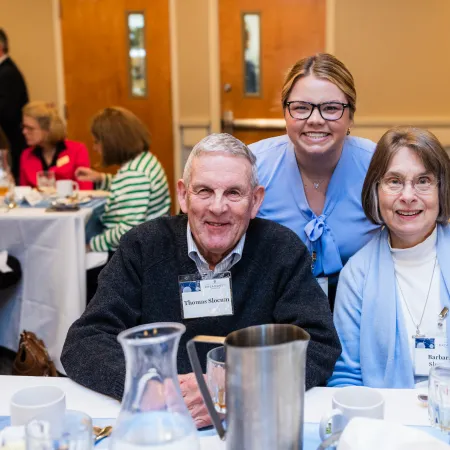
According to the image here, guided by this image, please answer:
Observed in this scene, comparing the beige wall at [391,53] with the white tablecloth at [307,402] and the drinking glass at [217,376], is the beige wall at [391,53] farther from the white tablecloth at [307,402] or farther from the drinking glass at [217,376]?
the drinking glass at [217,376]

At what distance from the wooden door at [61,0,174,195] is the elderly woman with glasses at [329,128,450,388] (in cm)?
449

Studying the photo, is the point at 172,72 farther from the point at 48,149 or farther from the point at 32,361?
the point at 32,361

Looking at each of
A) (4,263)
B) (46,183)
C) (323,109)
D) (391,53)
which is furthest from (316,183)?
(391,53)

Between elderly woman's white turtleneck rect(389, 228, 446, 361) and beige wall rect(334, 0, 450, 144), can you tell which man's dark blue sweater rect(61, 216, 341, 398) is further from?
beige wall rect(334, 0, 450, 144)

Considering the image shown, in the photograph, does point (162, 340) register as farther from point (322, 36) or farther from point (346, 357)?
point (322, 36)

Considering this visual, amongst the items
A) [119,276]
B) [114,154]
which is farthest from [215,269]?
[114,154]

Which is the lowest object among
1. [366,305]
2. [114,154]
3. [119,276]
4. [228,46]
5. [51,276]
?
[51,276]

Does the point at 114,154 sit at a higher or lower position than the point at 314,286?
higher

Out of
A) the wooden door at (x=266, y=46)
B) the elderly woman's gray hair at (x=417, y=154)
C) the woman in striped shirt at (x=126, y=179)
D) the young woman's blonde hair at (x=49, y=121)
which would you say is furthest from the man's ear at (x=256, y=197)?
the wooden door at (x=266, y=46)

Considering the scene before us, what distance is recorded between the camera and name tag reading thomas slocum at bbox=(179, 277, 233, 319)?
168 cm

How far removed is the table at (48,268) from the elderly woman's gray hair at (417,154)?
1816 mm

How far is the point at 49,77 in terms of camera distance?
20.5 feet

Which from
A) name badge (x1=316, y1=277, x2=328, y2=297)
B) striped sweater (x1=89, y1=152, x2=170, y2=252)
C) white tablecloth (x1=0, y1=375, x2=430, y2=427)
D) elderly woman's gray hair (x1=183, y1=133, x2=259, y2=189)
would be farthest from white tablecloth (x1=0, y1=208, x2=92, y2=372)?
white tablecloth (x1=0, y1=375, x2=430, y2=427)

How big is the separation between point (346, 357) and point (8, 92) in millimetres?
4934
